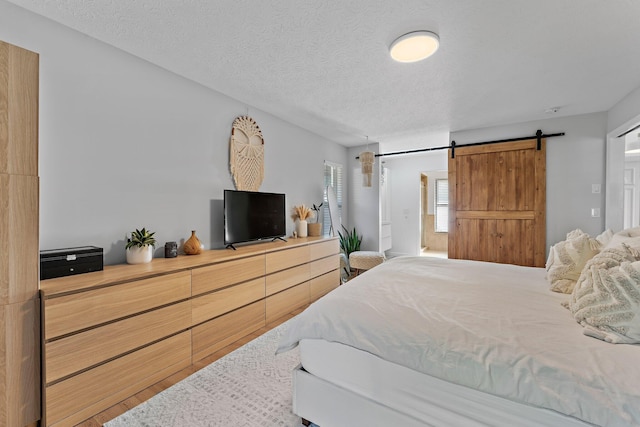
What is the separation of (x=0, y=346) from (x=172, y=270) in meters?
0.86

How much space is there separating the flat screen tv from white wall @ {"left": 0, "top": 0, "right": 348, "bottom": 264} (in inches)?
7.8

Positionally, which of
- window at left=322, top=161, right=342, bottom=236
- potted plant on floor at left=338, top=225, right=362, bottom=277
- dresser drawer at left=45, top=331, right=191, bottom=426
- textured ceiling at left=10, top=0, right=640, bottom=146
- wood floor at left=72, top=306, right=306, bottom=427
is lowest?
wood floor at left=72, top=306, right=306, bottom=427

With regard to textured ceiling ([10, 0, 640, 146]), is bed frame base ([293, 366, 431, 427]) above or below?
below

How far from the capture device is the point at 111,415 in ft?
5.41

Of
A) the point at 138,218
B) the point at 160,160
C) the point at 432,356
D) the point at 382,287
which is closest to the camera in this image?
the point at 432,356

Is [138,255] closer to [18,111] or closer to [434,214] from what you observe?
[18,111]

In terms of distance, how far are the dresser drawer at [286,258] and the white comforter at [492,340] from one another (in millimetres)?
1232

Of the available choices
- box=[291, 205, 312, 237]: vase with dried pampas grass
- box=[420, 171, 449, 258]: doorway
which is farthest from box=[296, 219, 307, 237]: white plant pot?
box=[420, 171, 449, 258]: doorway

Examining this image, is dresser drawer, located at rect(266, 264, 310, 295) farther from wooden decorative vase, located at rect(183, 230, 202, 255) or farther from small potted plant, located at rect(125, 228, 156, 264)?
small potted plant, located at rect(125, 228, 156, 264)

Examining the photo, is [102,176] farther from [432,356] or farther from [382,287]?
[432,356]

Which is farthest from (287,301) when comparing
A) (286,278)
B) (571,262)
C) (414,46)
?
(414,46)

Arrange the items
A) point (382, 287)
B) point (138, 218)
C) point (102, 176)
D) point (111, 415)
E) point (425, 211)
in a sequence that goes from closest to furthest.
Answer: point (111, 415), point (382, 287), point (102, 176), point (138, 218), point (425, 211)

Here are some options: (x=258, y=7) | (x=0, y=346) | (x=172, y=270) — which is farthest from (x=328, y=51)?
(x=0, y=346)

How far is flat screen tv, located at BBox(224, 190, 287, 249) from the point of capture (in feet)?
9.46
